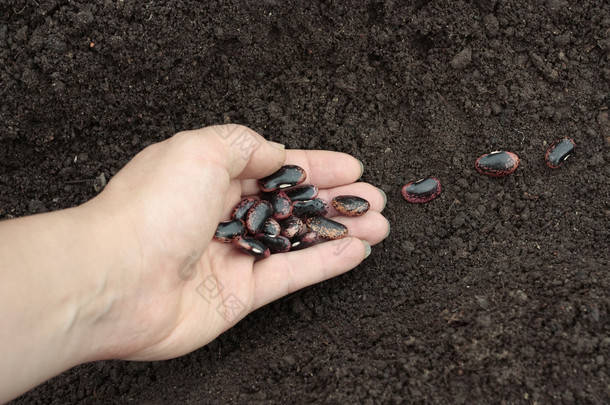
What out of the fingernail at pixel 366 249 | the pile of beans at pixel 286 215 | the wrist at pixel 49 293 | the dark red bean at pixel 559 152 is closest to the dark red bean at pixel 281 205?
the pile of beans at pixel 286 215

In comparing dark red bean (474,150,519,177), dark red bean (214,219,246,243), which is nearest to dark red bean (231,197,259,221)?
dark red bean (214,219,246,243)

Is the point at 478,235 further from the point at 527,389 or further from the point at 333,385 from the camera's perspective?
the point at 333,385

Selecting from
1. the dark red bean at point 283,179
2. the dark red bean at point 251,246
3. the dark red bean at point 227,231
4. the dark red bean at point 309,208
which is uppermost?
the dark red bean at point 283,179

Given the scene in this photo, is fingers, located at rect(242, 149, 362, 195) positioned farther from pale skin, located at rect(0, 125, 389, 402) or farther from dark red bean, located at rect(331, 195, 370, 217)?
pale skin, located at rect(0, 125, 389, 402)

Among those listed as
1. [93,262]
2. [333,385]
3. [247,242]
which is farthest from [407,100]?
[93,262]

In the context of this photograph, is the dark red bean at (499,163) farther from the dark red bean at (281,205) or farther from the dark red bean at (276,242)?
the dark red bean at (276,242)

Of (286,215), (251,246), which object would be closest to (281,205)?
(286,215)
